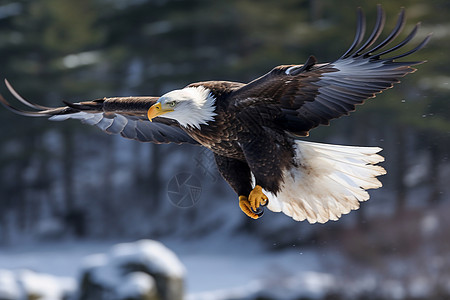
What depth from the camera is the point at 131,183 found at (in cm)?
1623

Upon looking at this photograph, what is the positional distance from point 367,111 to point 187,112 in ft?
27.6

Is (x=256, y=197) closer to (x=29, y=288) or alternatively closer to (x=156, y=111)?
(x=156, y=111)

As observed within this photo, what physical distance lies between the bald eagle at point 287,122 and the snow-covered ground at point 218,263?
5.56 metres

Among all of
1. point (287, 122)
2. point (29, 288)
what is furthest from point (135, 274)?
point (287, 122)

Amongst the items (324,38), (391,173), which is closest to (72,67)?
(324,38)

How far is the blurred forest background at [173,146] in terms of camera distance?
10531mm

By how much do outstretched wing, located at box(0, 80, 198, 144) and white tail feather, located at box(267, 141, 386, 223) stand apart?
64 centimetres

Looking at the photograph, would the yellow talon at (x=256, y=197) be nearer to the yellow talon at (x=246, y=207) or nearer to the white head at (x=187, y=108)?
the yellow talon at (x=246, y=207)

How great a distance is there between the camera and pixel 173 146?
15648 millimetres

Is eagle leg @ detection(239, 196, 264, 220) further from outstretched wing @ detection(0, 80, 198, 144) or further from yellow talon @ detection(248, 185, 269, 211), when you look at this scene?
outstretched wing @ detection(0, 80, 198, 144)

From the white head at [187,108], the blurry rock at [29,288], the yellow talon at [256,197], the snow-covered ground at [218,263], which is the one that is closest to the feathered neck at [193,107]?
the white head at [187,108]

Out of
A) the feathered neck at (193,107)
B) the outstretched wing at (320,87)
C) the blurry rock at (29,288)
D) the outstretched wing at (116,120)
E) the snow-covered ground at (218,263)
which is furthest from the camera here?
the snow-covered ground at (218,263)

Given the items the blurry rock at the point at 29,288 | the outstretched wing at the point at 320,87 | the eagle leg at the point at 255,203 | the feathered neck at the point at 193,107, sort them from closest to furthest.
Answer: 1. the outstretched wing at the point at 320,87
2. the feathered neck at the point at 193,107
3. the eagle leg at the point at 255,203
4. the blurry rock at the point at 29,288

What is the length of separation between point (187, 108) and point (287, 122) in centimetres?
50
